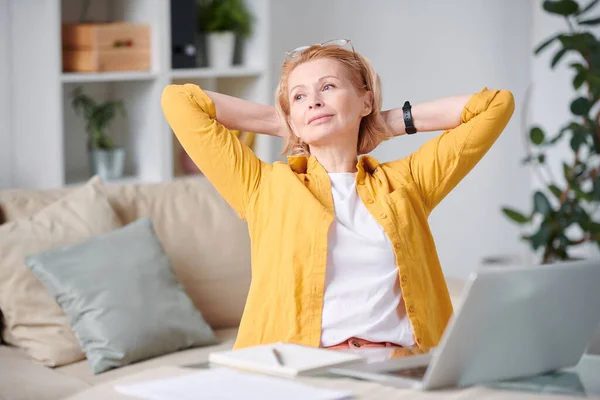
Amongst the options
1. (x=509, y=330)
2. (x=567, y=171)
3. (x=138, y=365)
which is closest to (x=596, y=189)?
(x=567, y=171)

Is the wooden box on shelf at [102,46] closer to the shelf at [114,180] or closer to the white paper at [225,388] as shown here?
the shelf at [114,180]

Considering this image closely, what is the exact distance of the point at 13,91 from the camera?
10.2 ft

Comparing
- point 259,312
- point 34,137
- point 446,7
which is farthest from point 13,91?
point 446,7

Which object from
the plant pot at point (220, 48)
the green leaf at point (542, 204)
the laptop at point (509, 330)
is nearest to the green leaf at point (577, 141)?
the green leaf at point (542, 204)

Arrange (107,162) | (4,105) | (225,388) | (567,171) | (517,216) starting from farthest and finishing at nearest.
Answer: (517,216)
(567,171)
(107,162)
(4,105)
(225,388)

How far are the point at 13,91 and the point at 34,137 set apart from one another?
0.55ft

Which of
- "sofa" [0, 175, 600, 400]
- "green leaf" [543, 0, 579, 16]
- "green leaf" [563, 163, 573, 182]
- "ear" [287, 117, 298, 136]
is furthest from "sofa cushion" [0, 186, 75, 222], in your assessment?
"green leaf" [563, 163, 573, 182]

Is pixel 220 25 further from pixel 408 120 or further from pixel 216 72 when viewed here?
pixel 408 120

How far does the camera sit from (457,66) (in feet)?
14.9

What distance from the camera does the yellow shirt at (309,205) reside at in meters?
1.70

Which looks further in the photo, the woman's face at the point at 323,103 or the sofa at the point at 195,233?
the sofa at the point at 195,233

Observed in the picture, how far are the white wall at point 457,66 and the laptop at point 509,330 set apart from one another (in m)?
2.95

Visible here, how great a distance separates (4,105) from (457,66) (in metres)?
2.27

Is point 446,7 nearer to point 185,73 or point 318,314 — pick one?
point 185,73
